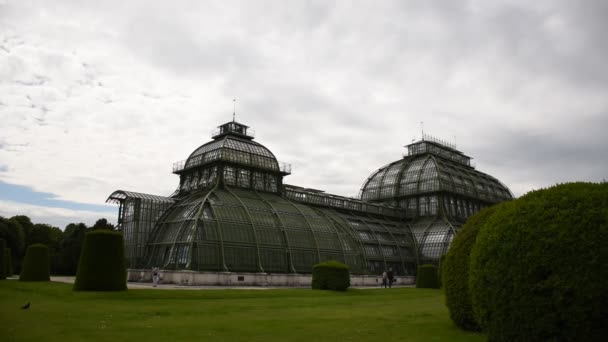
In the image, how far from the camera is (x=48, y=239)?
89375 mm

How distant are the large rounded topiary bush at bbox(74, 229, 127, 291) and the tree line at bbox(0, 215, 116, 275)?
93.1ft

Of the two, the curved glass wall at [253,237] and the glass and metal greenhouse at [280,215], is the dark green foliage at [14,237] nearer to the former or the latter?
the glass and metal greenhouse at [280,215]

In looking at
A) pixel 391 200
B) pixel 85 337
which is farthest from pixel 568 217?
pixel 391 200

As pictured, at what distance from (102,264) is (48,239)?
66.3 metres

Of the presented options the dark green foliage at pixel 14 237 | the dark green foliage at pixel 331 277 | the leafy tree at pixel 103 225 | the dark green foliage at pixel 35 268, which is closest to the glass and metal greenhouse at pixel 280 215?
the leafy tree at pixel 103 225

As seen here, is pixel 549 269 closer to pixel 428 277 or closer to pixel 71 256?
pixel 428 277

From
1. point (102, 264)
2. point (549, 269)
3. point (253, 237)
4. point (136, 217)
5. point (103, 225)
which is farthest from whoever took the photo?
point (103, 225)

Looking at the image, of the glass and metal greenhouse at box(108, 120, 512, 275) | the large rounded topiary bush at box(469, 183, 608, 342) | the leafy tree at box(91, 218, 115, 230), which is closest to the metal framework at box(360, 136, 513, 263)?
the glass and metal greenhouse at box(108, 120, 512, 275)

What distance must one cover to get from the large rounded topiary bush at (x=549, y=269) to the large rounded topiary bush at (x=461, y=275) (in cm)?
311

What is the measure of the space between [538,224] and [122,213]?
53.8 meters

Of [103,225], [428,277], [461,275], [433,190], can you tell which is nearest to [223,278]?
[428,277]

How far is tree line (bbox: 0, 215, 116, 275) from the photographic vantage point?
6925 centimetres

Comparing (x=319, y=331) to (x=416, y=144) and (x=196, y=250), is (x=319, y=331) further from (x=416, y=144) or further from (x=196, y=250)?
(x=416, y=144)

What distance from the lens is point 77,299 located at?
28781mm
